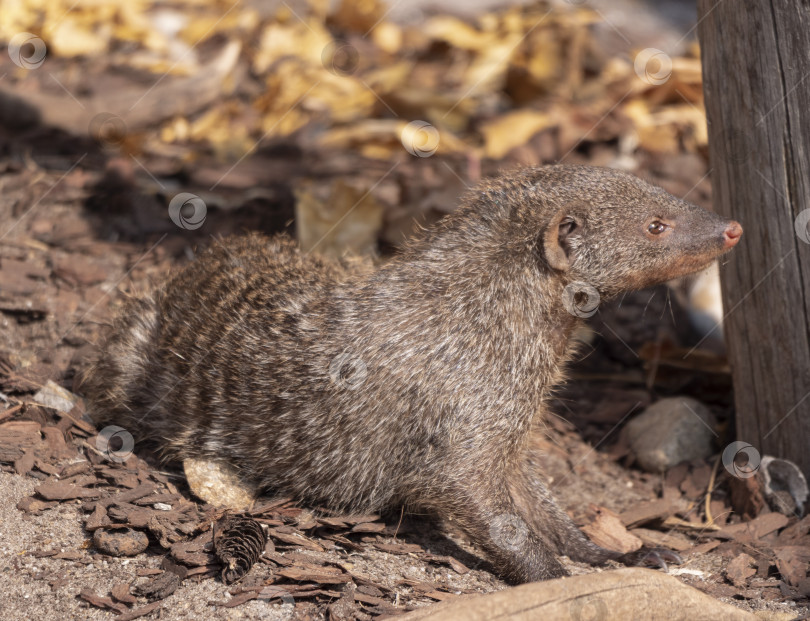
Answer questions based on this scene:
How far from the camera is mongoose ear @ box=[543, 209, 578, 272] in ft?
12.4

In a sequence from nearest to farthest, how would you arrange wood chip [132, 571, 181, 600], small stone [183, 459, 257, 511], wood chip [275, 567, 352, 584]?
wood chip [132, 571, 181, 600] → wood chip [275, 567, 352, 584] → small stone [183, 459, 257, 511]

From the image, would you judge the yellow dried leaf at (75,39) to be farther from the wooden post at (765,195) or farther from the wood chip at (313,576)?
the wood chip at (313,576)

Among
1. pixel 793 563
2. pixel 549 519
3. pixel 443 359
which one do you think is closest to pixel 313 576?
pixel 443 359

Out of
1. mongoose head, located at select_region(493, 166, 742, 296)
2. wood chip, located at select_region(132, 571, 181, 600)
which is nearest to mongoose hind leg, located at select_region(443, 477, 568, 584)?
mongoose head, located at select_region(493, 166, 742, 296)

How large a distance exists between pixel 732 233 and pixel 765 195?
0.33 metres

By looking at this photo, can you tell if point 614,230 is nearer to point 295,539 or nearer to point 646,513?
point 646,513

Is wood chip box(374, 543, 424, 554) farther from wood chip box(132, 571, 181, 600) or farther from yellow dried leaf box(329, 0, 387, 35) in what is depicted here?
yellow dried leaf box(329, 0, 387, 35)

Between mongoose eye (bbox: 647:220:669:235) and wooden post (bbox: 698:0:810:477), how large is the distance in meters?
0.50

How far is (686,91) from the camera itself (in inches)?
295

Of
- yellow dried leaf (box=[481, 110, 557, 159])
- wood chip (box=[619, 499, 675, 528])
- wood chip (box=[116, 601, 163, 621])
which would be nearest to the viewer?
wood chip (box=[116, 601, 163, 621])

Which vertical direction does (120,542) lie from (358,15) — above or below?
below

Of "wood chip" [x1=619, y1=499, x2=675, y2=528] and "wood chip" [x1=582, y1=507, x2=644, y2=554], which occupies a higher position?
"wood chip" [x1=619, y1=499, x2=675, y2=528]

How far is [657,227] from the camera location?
13.0ft

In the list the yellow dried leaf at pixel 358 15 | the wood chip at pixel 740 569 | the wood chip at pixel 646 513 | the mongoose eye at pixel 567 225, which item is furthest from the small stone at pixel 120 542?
the yellow dried leaf at pixel 358 15
